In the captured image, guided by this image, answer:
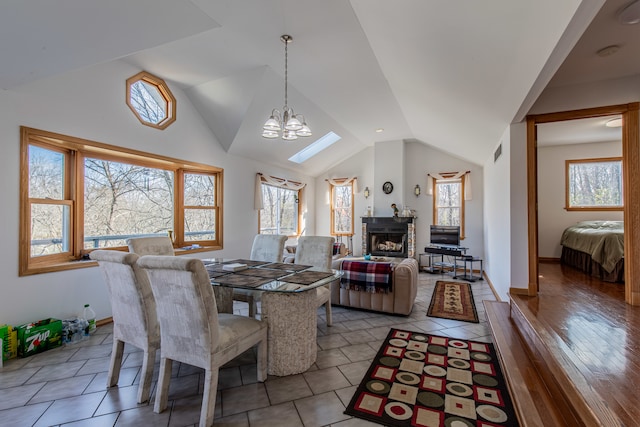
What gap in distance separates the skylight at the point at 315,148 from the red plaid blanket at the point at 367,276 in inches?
142

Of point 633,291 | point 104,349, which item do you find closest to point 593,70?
point 633,291

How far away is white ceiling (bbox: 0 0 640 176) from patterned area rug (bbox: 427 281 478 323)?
7.85 feet

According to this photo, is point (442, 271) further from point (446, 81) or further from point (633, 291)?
point (446, 81)

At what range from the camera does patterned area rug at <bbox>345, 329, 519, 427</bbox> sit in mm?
1794

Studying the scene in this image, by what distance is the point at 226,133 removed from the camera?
15.7 ft

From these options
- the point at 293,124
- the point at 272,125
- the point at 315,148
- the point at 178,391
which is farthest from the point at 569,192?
the point at 178,391

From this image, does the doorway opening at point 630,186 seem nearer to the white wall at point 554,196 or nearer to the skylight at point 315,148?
the white wall at point 554,196

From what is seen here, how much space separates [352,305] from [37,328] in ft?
10.8

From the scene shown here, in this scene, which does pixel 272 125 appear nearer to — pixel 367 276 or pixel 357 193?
pixel 367 276

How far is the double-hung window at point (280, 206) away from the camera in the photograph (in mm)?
6480

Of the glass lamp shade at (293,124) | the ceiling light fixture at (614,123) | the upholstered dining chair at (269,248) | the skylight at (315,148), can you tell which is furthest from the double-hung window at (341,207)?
the glass lamp shade at (293,124)

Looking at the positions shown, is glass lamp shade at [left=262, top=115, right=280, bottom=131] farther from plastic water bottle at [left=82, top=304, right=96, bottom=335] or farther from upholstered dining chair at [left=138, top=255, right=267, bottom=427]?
plastic water bottle at [left=82, top=304, right=96, bottom=335]

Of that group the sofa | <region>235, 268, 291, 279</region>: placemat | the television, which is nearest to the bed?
the television

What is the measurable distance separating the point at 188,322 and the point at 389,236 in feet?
19.7
